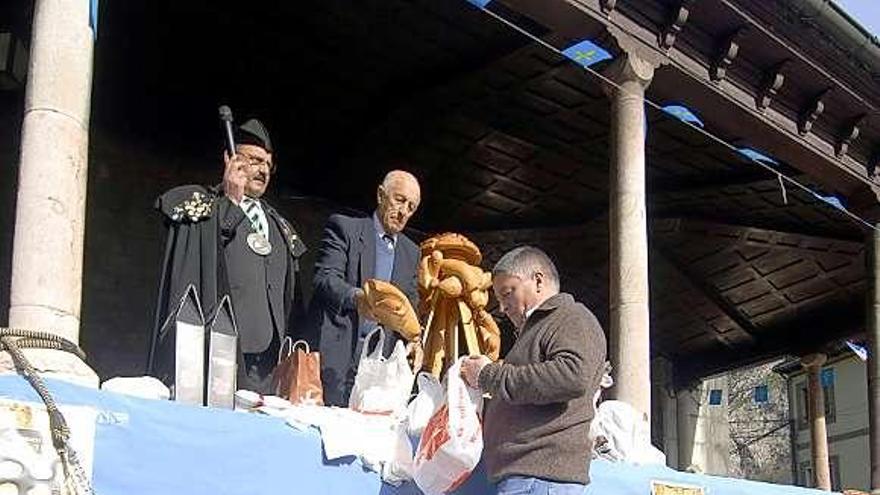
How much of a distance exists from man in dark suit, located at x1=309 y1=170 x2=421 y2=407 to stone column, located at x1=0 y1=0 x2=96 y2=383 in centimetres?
Result: 104

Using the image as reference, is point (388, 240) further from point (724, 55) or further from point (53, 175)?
point (724, 55)

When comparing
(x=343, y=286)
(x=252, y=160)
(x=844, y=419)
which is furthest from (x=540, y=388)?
(x=844, y=419)

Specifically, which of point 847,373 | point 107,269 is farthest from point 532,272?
point 847,373

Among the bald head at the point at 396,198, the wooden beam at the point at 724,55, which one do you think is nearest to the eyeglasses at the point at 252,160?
the bald head at the point at 396,198

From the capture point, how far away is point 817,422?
45.9 ft

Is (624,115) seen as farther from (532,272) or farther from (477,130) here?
(532,272)

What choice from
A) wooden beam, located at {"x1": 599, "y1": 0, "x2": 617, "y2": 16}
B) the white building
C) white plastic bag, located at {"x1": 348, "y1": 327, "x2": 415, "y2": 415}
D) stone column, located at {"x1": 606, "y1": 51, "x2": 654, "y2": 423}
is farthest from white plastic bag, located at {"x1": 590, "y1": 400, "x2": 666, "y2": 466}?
the white building

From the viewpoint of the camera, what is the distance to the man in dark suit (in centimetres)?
507

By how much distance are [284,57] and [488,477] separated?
228 inches

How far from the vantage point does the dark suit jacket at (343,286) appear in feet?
16.6

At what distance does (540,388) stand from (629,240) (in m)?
3.42

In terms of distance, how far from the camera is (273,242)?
5207 mm

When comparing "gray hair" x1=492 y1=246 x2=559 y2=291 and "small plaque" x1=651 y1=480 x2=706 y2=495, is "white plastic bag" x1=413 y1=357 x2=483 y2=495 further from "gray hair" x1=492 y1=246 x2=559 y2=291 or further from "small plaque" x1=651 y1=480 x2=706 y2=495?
"small plaque" x1=651 y1=480 x2=706 y2=495

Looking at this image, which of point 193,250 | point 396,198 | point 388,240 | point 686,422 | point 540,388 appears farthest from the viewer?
point 686,422
